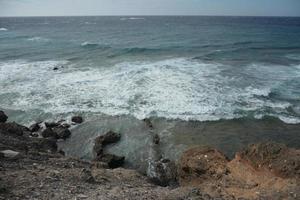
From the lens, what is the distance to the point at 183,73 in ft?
81.9

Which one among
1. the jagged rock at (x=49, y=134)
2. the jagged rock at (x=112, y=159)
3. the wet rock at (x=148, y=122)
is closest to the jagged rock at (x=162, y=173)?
the jagged rock at (x=112, y=159)

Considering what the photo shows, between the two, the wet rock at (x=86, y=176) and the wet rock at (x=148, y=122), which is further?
the wet rock at (x=148, y=122)

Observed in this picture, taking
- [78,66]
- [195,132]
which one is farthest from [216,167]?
[78,66]

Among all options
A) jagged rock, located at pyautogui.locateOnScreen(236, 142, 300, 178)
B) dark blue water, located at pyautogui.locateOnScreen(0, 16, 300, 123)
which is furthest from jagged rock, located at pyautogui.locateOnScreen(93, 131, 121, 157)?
jagged rock, located at pyautogui.locateOnScreen(236, 142, 300, 178)

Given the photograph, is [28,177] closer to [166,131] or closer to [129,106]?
[166,131]

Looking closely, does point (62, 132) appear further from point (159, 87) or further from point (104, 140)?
point (159, 87)

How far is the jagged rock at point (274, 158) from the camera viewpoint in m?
8.95

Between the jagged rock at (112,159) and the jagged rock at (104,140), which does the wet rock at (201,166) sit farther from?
the jagged rock at (104,140)

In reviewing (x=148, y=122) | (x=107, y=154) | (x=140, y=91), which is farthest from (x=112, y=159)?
(x=140, y=91)

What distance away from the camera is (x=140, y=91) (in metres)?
20.2

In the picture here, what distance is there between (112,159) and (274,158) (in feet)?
19.0

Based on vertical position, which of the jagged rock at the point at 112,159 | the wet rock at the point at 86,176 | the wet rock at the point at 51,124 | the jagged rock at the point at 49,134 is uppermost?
the wet rock at the point at 86,176

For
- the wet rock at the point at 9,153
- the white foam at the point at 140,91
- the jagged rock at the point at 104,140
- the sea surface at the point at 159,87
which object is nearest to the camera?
the wet rock at the point at 9,153

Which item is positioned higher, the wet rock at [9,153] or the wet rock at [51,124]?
the wet rock at [9,153]
